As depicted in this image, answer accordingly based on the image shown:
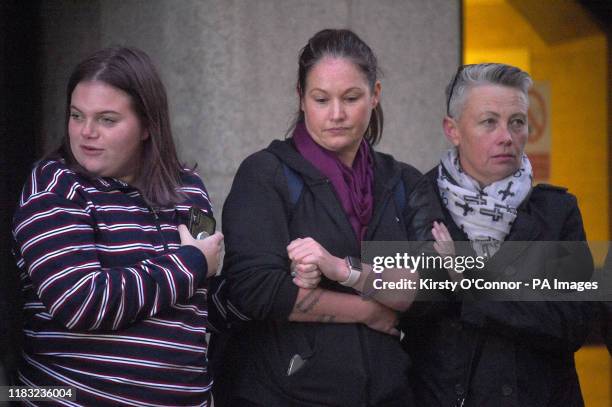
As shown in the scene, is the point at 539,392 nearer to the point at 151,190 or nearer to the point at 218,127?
the point at 151,190

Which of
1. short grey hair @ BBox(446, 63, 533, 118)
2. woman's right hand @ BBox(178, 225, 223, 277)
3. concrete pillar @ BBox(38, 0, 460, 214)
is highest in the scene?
concrete pillar @ BBox(38, 0, 460, 214)

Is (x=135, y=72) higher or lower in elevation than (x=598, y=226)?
higher

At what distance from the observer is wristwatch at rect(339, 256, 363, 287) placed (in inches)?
109

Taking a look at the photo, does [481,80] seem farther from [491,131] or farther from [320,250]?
[320,250]

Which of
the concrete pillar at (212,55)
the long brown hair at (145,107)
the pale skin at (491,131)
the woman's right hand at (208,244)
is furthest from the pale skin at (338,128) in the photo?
the concrete pillar at (212,55)

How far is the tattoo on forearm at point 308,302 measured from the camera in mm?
2756

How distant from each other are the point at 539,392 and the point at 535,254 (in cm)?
45

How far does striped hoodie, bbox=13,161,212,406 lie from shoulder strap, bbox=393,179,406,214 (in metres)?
0.73

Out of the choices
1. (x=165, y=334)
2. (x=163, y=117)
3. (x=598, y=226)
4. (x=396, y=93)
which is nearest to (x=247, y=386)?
(x=165, y=334)

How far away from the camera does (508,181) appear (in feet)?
10.2

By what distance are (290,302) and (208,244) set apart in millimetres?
304

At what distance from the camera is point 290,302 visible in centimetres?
274

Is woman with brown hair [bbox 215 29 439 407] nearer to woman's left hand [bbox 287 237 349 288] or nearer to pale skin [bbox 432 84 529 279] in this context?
woman's left hand [bbox 287 237 349 288]

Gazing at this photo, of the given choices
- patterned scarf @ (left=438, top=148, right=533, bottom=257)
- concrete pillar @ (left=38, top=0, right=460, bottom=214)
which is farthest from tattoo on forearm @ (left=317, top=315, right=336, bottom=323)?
concrete pillar @ (left=38, top=0, right=460, bottom=214)
